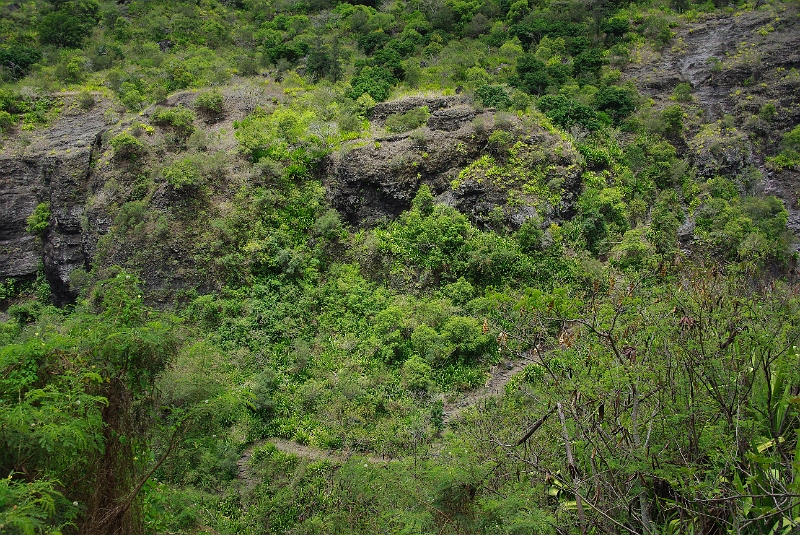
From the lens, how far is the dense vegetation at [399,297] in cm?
554

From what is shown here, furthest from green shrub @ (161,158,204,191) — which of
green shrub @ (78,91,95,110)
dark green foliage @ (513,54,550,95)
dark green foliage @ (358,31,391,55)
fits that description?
dark green foliage @ (358,31,391,55)

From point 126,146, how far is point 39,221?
210 inches

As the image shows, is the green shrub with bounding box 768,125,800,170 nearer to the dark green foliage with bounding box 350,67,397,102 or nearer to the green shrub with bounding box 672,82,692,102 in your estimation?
the green shrub with bounding box 672,82,692,102

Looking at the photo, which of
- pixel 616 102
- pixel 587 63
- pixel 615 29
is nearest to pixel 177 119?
pixel 616 102

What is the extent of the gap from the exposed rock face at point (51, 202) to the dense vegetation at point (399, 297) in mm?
839

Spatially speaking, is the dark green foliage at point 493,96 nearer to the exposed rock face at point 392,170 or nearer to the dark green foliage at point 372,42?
the exposed rock face at point 392,170

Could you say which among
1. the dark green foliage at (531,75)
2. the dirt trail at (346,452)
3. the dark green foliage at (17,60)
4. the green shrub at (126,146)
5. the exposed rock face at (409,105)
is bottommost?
the dirt trail at (346,452)

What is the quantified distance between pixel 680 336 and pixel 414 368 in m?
9.77

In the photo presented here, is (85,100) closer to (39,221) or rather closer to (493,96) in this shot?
(39,221)

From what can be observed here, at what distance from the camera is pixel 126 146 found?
21.6 metres

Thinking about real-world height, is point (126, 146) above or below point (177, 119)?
below

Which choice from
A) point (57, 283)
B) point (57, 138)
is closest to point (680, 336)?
point (57, 283)

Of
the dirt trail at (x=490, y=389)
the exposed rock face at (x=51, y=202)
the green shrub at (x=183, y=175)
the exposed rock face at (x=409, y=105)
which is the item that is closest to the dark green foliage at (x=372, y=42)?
the exposed rock face at (x=409, y=105)

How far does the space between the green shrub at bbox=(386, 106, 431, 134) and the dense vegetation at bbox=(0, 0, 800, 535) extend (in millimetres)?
94
